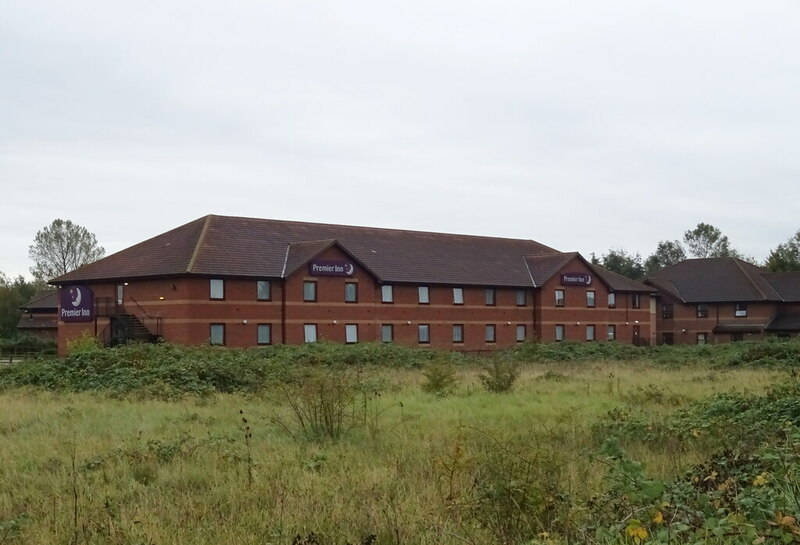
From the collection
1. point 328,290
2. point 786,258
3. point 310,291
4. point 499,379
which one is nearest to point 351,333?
point 328,290

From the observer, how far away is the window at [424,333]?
172 feet

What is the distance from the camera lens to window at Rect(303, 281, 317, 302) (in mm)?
47906

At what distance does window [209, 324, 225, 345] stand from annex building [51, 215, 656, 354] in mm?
56

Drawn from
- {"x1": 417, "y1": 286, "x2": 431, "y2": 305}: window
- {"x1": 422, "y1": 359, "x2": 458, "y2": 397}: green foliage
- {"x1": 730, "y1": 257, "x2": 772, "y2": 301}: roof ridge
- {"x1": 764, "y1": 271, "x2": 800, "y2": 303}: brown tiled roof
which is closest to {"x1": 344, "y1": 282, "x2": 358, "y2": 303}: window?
{"x1": 417, "y1": 286, "x2": 431, "y2": 305}: window

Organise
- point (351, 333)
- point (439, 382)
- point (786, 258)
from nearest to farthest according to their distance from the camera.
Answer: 1. point (439, 382)
2. point (351, 333)
3. point (786, 258)

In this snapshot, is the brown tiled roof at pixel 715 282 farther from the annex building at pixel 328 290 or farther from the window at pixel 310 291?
the window at pixel 310 291

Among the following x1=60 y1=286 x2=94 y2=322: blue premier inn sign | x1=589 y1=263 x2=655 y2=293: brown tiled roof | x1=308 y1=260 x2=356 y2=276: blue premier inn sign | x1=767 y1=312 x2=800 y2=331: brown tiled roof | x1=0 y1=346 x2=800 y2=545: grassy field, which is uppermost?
x1=308 y1=260 x2=356 y2=276: blue premier inn sign

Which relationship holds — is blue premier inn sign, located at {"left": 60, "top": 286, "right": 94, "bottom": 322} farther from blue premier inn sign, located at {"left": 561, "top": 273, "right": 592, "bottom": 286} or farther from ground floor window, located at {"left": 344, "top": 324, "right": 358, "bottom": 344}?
blue premier inn sign, located at {"left": 561, "top": 273, "right": 592, "bottom": 286}

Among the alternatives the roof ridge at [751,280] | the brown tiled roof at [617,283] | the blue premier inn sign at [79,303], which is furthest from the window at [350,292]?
the roof ridge at [751,280]

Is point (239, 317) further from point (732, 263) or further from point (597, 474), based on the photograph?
point (732, 263)

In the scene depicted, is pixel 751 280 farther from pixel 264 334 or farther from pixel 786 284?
pixel 264 334

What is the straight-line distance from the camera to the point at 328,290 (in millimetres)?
48594

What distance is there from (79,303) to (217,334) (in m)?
8.37

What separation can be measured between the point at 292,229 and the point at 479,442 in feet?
138
